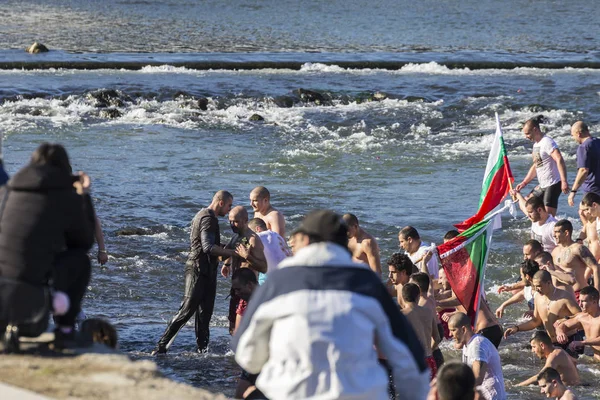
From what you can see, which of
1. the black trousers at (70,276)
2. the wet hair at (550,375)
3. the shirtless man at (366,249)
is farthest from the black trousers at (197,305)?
the black trousers at (70,276)

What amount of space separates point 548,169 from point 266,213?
526cm

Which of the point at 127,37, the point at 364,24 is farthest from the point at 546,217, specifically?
the point at 364,24

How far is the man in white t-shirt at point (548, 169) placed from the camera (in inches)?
554

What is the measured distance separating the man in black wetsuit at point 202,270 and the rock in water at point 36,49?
23882 millimetres

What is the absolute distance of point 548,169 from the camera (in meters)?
14.4

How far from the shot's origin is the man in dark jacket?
18.5ft

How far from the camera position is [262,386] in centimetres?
485

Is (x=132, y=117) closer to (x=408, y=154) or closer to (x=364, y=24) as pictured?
(x=408, y=154)

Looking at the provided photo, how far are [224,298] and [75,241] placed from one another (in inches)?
292

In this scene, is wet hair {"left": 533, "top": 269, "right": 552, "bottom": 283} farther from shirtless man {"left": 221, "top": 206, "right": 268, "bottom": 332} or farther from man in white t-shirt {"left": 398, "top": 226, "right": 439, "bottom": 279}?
shirtless man {"left": 221, "top": 206, "right": 268, "bottom": 332}

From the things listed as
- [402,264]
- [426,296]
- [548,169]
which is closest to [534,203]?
[548,169]

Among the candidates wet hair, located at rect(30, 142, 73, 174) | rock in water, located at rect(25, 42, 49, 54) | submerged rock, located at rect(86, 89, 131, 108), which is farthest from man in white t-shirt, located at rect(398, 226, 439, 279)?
rock in water, located at rect(25, 42, 49, 54)

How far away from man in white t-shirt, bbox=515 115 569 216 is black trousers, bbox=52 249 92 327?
353 inches

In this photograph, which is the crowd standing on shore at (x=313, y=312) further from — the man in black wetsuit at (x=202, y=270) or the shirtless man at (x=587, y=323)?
Result: the man in black wetsuit at (x=202, y=270)
